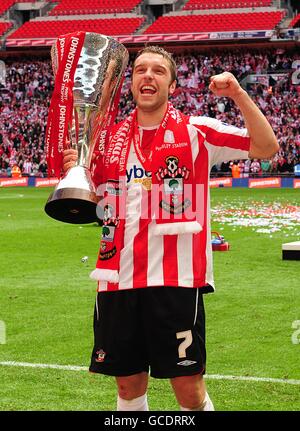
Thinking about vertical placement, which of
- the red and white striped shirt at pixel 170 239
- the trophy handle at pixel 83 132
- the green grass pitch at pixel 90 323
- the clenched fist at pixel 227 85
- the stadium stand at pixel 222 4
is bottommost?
the green grass pitch at pixel 90 323

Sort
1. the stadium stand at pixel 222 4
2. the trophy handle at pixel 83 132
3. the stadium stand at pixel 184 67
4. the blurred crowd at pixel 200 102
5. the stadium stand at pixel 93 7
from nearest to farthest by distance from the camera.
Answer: the trophy handle at pixel 83 132
the blurred crowd at pixel 200 102
the stadium stand at pixel 184 67
the stadium stand at pixel 222 4
the stadium stand at pixel 93 7

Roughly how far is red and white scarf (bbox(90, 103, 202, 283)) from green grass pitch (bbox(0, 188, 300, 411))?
1.77m

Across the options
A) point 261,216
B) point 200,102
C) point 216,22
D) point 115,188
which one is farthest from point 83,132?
point 216,22

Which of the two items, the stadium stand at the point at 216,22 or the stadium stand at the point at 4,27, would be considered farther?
the stadium stand at the point at 4,27

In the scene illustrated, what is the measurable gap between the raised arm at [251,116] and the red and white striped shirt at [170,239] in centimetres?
7

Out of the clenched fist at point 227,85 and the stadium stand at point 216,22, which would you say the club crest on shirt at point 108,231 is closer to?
the clenched fist at point 227,85

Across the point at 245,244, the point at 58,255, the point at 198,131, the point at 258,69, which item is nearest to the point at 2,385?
the point at 198,131

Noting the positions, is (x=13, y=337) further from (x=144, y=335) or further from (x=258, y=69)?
(x=258, y=69)

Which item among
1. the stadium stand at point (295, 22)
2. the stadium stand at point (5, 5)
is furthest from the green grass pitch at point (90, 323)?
the stadium stand at point (5, 5)

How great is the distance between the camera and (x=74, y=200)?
418 centimetres

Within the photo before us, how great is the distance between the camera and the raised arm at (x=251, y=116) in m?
4.20

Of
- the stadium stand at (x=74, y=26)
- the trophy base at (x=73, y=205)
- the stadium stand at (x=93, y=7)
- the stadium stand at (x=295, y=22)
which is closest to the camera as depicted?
the trophy base at (x=73, y=205)

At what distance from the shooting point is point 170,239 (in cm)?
436

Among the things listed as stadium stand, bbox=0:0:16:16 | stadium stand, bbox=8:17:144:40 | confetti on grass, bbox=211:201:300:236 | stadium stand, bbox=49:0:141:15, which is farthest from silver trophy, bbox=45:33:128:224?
stadium stand, bbox=0:0:16:16
